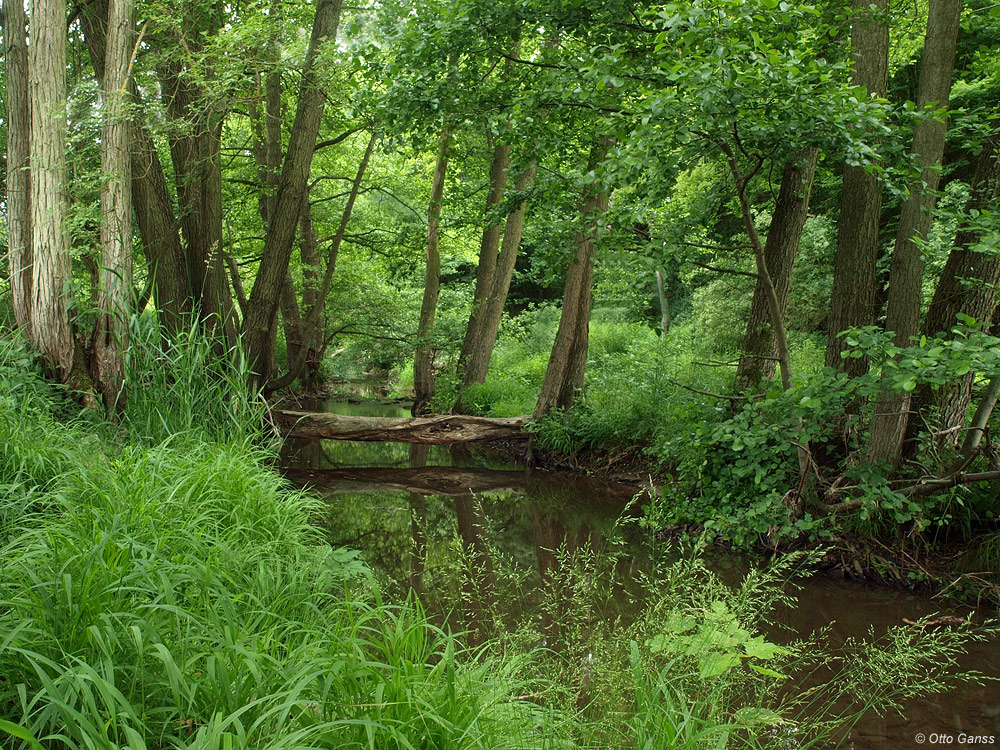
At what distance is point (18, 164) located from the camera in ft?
20.4

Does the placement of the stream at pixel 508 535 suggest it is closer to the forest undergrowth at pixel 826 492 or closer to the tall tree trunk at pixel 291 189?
the forest undergrowth at pixel 826 492

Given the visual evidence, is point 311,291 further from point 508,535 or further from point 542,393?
point 508,535

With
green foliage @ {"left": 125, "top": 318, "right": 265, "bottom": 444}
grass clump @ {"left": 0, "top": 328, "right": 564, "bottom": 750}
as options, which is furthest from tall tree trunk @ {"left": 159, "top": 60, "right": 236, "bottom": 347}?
grass clump @ {"left": 0, "top": 328, "right": 564, "bottom": 750}

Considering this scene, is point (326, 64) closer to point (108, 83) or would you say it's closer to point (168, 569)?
point (108, 83)

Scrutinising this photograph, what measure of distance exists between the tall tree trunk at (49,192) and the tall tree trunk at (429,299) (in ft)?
20.5

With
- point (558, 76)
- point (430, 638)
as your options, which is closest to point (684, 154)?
point (558, 76)

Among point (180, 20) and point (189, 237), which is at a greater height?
point (180, 20)

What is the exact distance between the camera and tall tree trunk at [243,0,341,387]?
7.69 metres

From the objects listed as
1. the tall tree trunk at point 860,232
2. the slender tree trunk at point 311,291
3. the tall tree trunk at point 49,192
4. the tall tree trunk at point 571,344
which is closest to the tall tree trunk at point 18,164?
the tall tree trunk at point 49,192

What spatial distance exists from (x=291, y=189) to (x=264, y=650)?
6.55 metres

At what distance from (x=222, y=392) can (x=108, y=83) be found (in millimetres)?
3257

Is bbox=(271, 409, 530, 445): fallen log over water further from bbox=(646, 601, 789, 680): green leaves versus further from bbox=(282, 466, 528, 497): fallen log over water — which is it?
bbox=(646, 601, 789, 680): green leaves

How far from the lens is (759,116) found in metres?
4.44

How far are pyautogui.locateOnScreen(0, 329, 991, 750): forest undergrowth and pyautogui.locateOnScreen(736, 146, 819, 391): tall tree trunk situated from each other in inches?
123
